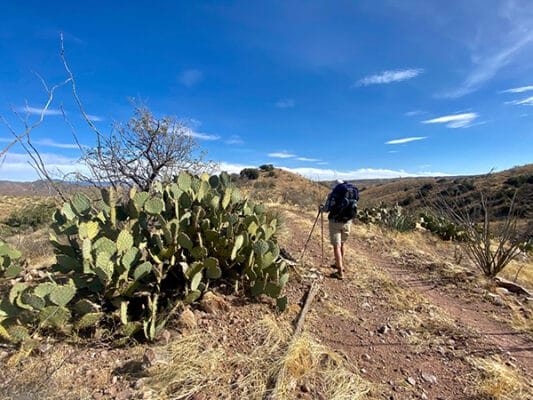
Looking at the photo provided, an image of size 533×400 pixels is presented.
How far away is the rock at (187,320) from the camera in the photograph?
286 centimetres

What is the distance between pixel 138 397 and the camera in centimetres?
205

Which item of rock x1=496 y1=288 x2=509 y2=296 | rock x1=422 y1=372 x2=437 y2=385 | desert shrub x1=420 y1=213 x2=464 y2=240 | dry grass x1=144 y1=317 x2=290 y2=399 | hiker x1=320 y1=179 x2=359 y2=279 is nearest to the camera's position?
dry grass x1=144 y1=317 x2=290 y2=399

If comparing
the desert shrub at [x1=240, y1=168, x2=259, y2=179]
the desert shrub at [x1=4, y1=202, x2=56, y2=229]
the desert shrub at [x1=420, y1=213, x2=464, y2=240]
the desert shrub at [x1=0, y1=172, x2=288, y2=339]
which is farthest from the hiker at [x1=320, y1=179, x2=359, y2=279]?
the desert shrub at [x1=240, y1=168, x2=259, y2=179]

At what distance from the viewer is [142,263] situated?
296 centimetres

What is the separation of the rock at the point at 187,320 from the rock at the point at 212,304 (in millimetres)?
230

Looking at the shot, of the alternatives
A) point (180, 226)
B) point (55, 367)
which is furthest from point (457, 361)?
point (55, 367)

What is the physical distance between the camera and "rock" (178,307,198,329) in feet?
9.39

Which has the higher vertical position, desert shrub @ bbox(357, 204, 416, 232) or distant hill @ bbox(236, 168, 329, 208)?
Result: distant hill @ bbox(236, 168, 329, 208)

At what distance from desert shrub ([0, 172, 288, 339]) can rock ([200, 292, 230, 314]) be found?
88mm

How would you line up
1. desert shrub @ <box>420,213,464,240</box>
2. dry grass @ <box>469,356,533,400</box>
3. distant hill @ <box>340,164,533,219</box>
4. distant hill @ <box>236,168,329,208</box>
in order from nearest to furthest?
dry grass @ <box>469,356,533,400</box>, distant hill @ <box>340,164,533,219</box>, desert shrub @ <box>420,213,464,240</box>, distant hill @ <box>236,168,329,208</box>

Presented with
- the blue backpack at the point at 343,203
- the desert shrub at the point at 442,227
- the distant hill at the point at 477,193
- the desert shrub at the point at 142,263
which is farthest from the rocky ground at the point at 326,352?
the desert shrub at the point at 442,227

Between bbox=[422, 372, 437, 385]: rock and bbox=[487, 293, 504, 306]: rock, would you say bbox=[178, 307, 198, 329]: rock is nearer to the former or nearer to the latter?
bbox=[422, 372, 437, 385]: rock

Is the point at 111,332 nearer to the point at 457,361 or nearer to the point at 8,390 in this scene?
the point at 8,390

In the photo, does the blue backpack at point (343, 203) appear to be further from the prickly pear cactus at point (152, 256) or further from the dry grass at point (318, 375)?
the dry grass at point (318, 375)
